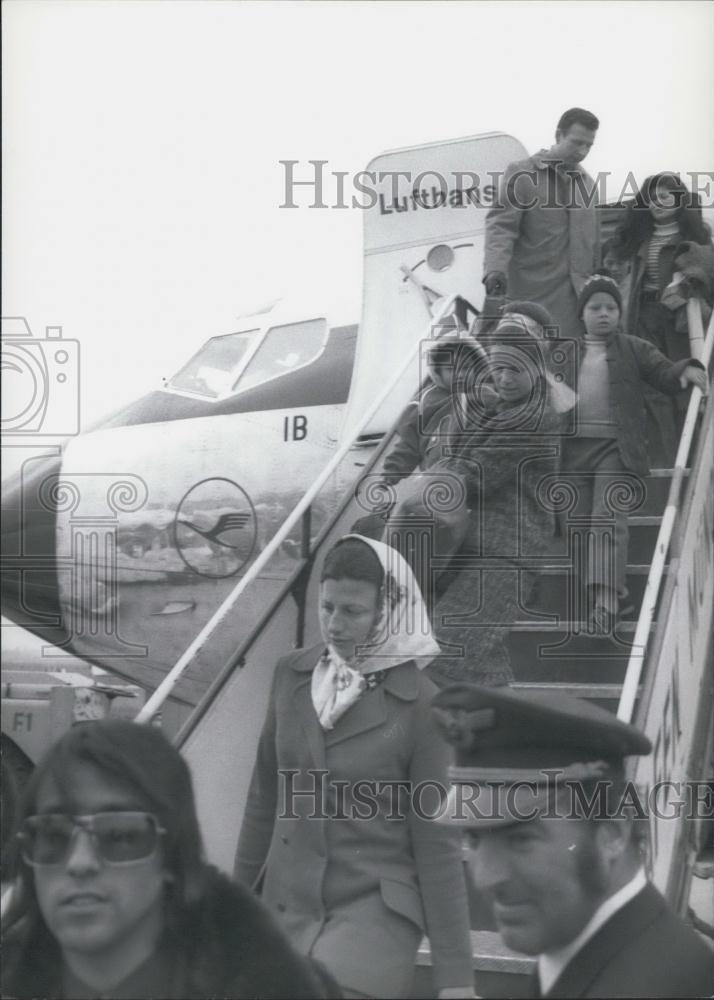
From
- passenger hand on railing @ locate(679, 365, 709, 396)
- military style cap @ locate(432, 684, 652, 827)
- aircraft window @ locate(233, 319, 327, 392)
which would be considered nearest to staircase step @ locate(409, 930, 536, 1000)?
military style cap @ locate(432, 684, 652, 827)

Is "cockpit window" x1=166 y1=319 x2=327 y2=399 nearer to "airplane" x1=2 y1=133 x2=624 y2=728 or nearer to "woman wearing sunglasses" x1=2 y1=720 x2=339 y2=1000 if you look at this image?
"airplane" x1=2 y1=133 x2=624 y2=728

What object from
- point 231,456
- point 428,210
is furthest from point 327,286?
point 231,456

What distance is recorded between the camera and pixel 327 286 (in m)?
3.89

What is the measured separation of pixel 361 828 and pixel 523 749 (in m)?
0.50

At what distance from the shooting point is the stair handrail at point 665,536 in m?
2.92

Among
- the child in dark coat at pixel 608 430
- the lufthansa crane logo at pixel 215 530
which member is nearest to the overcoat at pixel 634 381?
the child in dark coat at pixel 608 430

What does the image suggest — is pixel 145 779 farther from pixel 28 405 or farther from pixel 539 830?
pixel 28 405

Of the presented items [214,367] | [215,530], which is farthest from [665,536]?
[214,367]

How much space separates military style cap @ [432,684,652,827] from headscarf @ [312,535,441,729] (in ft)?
0.79

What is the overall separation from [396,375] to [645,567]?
3.21 ft

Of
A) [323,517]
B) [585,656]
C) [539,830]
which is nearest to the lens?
[539,830]

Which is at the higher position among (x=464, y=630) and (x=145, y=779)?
(x=464, y=630)

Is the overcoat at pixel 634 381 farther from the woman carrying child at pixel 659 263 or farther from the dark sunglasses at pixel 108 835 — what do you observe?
the dark sunglasses at pixel 108 835

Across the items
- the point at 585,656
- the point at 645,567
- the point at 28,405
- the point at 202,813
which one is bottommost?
the point at 202,813
